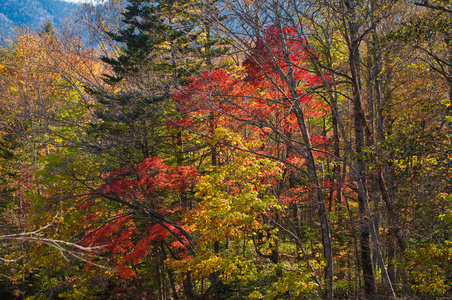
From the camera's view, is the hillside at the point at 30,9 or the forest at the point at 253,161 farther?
the hillside at the point at 30,9

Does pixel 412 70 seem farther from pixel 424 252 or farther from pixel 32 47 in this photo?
pixel 32 47

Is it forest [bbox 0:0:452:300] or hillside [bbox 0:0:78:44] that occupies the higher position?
hillside [bbox 0:0:78:44]

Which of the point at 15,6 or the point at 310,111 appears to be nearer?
the point at 310,111

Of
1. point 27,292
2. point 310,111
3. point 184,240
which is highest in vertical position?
point 310,111

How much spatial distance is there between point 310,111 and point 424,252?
6173 millimetres

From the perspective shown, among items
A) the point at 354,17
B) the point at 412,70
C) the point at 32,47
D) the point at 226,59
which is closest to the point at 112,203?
the point at 226,59

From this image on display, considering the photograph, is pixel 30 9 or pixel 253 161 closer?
pixel 253 161

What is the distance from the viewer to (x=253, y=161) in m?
6.73

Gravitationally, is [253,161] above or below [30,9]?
below

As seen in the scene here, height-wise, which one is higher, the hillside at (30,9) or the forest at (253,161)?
the hillside at (30,9)

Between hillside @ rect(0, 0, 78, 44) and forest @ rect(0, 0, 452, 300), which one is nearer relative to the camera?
forest @ rect(0, 0, 452, 300)

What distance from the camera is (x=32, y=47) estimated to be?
68.9ft

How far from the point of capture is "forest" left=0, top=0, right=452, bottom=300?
17.9 feet

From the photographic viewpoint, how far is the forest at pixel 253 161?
545cm
